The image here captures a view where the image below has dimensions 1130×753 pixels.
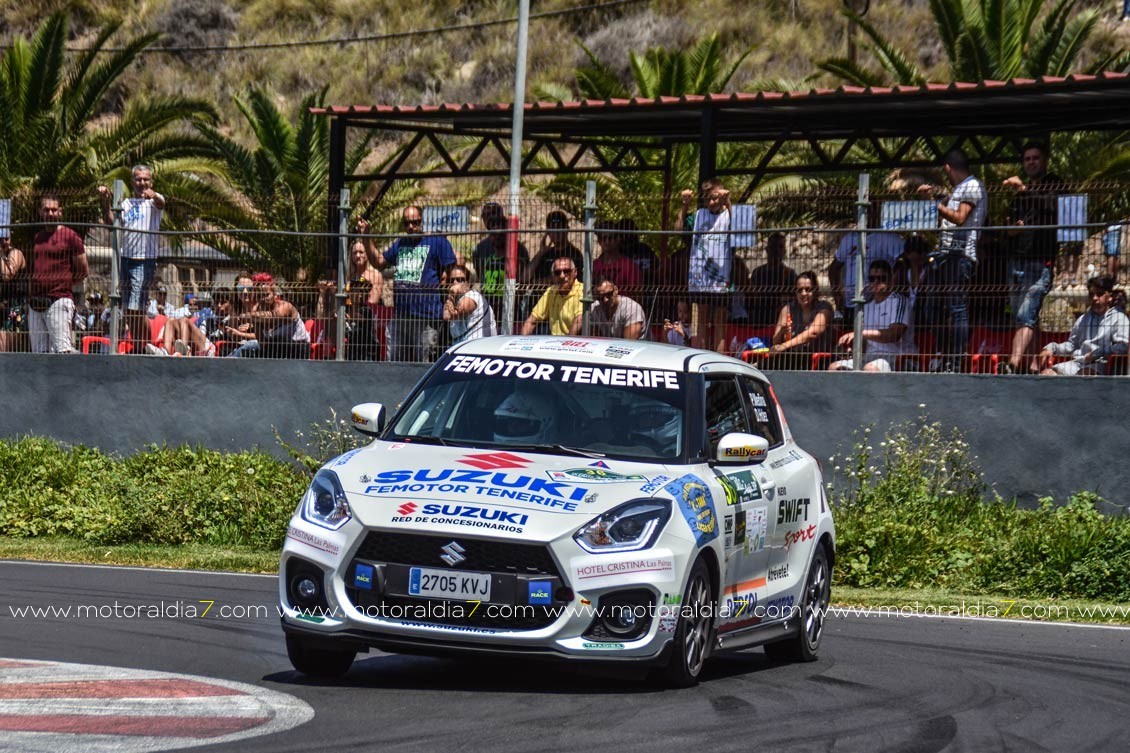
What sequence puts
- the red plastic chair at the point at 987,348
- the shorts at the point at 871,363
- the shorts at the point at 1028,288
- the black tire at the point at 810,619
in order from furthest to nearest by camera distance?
the shorts at the point at 871,363 < the red plastic chair at the point at 987,348 < the shorts at the point at 1028,288 < the black tire at the point at 810,619

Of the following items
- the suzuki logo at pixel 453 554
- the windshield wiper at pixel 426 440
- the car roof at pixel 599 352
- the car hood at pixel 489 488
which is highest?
the car roof at pixel 599 352

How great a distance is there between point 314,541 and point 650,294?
925 centimetres

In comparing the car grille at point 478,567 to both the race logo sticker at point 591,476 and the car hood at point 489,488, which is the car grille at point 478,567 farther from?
the race logo sticker at point 591,476

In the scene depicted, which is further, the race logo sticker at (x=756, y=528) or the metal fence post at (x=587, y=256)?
the metal fence post at (x=587, y=256)

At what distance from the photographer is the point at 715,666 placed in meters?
9.70

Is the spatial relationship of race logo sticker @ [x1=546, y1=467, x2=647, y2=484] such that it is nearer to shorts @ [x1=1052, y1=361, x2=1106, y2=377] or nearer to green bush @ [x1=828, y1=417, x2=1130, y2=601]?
green bush @ [x1=828, y1=417, x2=1130, y2=601]

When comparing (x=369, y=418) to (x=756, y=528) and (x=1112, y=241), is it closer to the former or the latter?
(x=756, y=528)

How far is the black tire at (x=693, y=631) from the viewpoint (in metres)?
8.25

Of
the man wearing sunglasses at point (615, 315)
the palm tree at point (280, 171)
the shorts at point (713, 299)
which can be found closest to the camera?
the shorts at point (713, 299)

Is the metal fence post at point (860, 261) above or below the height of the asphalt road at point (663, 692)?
above

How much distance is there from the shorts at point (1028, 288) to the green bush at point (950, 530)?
49.6 inches

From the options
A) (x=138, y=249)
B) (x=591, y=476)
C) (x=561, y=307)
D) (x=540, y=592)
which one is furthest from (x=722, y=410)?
(x=138, y=249)

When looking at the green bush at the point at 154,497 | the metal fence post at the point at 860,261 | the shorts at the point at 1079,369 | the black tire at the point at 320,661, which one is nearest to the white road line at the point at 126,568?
the green bush at the point at 154,497

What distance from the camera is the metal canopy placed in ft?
66.4
